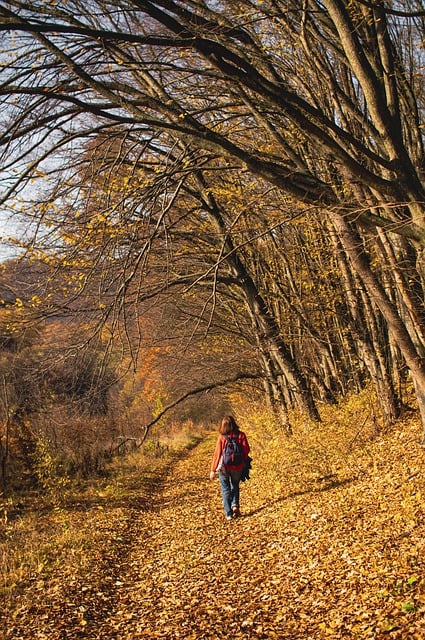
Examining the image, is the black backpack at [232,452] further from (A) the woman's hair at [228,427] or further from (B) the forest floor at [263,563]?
(B) the forest floor at [263,563]

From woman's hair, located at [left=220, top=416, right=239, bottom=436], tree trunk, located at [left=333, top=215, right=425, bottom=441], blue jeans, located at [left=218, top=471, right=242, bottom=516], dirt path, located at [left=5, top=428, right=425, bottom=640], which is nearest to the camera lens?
dirt path, located at [left=5, top=428, right=425, bottom=640]

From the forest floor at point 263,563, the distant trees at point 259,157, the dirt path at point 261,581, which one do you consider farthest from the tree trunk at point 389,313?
the dirt path at point 261,581

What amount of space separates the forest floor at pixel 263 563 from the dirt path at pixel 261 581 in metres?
0.02

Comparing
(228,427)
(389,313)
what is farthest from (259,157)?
(228,427)

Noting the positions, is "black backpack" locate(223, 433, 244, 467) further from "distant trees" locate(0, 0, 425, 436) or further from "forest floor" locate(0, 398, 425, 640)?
"distant trees" locate(0, 0, 425, 436)

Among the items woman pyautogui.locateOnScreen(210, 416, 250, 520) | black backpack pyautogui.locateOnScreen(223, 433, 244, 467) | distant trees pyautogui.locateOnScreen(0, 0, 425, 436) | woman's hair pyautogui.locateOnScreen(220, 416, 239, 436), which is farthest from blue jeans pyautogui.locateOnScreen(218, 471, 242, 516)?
distant trees pyautogui.locateOnScreen(0, 0, 425, 436)

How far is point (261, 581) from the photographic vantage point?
6.17 meters

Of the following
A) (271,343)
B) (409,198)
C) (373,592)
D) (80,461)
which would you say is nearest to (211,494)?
(271,343)

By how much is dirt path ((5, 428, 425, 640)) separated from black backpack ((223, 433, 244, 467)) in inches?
37.4

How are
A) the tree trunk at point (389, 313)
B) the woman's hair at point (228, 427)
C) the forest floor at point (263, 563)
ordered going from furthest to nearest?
the woman's hair at point (228, 427) → the tree trunk at point (389, 313) → the forest floor at point (263, 563)

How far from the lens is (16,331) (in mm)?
8352

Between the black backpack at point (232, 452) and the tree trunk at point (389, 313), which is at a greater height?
the tree trunk at point (389, 313)

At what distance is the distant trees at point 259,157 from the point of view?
5.31 m

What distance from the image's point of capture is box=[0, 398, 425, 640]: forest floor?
4.95 metres
